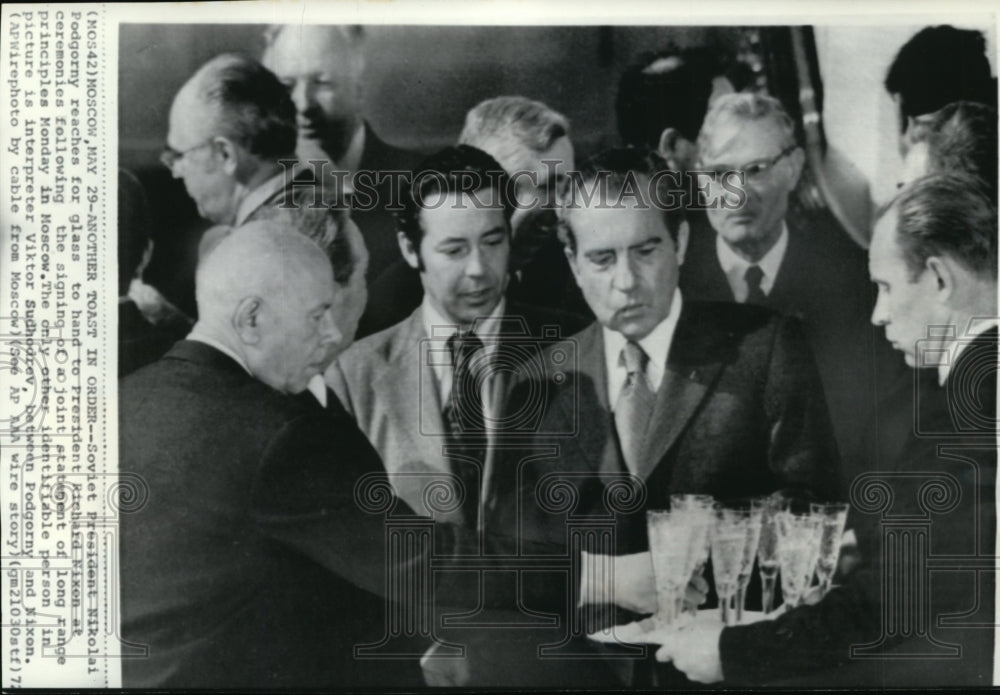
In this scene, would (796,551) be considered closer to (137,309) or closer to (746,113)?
(746,113)

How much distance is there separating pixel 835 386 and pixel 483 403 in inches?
47.9

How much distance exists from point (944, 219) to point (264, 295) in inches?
93.0

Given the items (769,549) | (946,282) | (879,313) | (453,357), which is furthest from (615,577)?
(946,282)

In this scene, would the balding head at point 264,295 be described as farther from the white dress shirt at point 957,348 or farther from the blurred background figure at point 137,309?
the white dress shirt at point 957,348

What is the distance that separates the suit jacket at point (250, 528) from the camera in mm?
3730

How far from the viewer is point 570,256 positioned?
3.77 metres

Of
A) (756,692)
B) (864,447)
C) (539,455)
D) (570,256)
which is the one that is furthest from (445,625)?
(864,447)

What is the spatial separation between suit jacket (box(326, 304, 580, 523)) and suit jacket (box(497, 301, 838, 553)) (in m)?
0.11

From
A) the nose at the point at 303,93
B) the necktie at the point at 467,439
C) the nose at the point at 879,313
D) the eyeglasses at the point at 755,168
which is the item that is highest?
the nose at the point at 303,93

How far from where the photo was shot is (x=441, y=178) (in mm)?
3752

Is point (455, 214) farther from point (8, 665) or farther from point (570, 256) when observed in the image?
point (8, 665)

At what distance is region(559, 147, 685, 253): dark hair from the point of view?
3766 millimetres

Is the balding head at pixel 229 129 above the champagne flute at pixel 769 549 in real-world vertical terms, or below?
above

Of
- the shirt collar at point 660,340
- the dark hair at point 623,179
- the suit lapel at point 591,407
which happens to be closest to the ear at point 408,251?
the dark hair at point 623,179
